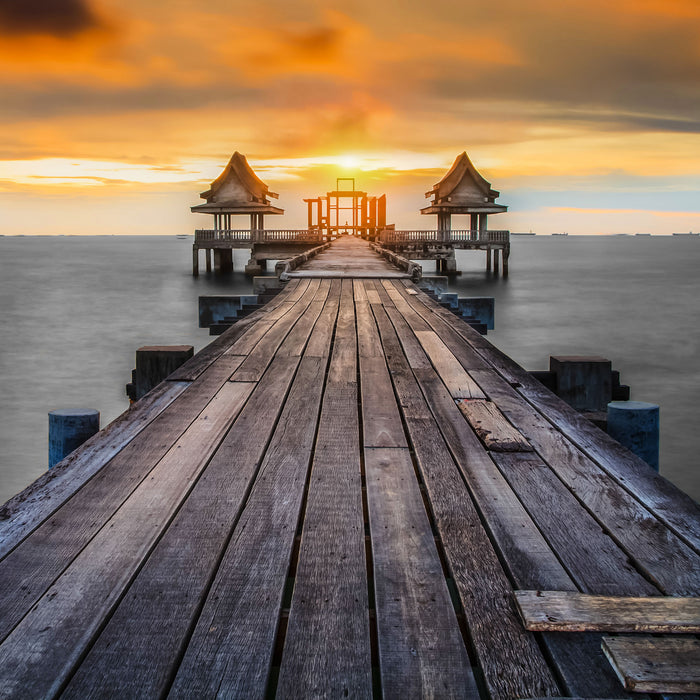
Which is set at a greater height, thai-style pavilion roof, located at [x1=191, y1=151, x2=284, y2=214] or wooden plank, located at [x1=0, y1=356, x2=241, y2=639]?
thai-style pavilion roof, located at [x1=191, y1=151, x2=284, y2=214]

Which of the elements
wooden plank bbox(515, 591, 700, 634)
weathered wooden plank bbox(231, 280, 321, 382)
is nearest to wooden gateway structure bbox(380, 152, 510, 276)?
weathered wooden plank bbox(231, 280, 321, 382)

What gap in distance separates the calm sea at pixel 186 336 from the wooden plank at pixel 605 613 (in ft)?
28.3

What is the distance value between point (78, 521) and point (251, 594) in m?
0.81

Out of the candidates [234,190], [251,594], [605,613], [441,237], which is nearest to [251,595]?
[251,594]

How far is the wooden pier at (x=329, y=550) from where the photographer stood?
172 centimetres

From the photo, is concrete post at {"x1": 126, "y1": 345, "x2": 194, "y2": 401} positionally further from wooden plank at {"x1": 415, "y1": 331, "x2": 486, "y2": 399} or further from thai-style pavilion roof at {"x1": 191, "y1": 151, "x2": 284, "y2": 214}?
thai-style pavilion roof at {"x1": 191, "y1": 151, "x2": 284, "y2": 214}

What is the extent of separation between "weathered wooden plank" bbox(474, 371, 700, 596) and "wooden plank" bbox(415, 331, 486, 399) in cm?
57

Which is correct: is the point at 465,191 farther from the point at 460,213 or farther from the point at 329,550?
the point at 329,550

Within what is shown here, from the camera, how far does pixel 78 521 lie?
8.21 feet

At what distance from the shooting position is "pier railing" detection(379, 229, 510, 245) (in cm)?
3794

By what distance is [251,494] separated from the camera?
2.76 m

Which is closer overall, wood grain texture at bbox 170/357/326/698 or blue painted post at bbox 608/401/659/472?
wood grain texture at bbox 170/357/326/698

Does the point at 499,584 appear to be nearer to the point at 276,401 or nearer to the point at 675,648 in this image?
the point at 675,648

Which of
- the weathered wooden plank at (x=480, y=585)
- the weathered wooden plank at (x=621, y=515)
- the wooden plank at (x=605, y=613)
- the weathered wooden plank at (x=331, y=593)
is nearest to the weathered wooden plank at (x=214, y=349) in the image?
the weathered wooden plank at (x=331, y=593)
